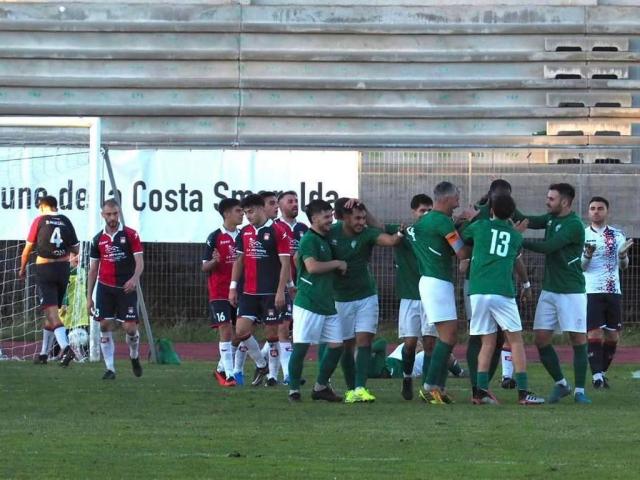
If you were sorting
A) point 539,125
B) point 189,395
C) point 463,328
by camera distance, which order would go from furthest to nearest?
point 539,125
point 463,328
point 189,395

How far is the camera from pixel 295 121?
2792 cm

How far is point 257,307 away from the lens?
15.9 m

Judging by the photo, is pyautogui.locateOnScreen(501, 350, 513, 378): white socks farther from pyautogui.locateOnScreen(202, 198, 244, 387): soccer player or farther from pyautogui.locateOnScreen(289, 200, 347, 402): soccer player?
pyautogui.locateOnScreen(202, 198, 244, 387): soccer player

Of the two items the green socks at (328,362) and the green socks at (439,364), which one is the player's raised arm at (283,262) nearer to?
the green socks at (328,362)

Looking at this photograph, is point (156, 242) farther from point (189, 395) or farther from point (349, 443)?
point (349, 443)

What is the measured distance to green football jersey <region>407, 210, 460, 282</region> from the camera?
1320 centimetres

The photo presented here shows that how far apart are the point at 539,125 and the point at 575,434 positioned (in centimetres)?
1733

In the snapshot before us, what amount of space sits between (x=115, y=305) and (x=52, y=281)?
2516 mm

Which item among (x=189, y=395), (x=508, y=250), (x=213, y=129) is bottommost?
→ (x=189, y=395)

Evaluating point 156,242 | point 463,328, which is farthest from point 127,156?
point 463,328

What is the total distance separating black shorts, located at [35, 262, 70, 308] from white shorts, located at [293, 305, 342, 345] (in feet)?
20.8

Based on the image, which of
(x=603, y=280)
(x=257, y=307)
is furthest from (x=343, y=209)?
(x=603, y=280)

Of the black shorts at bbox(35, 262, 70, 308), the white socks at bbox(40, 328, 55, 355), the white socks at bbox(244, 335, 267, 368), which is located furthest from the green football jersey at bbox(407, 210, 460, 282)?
the white socks at bbox(40, 328, 55, 355)

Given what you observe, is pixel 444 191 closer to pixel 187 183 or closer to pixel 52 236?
pixel 52 236
